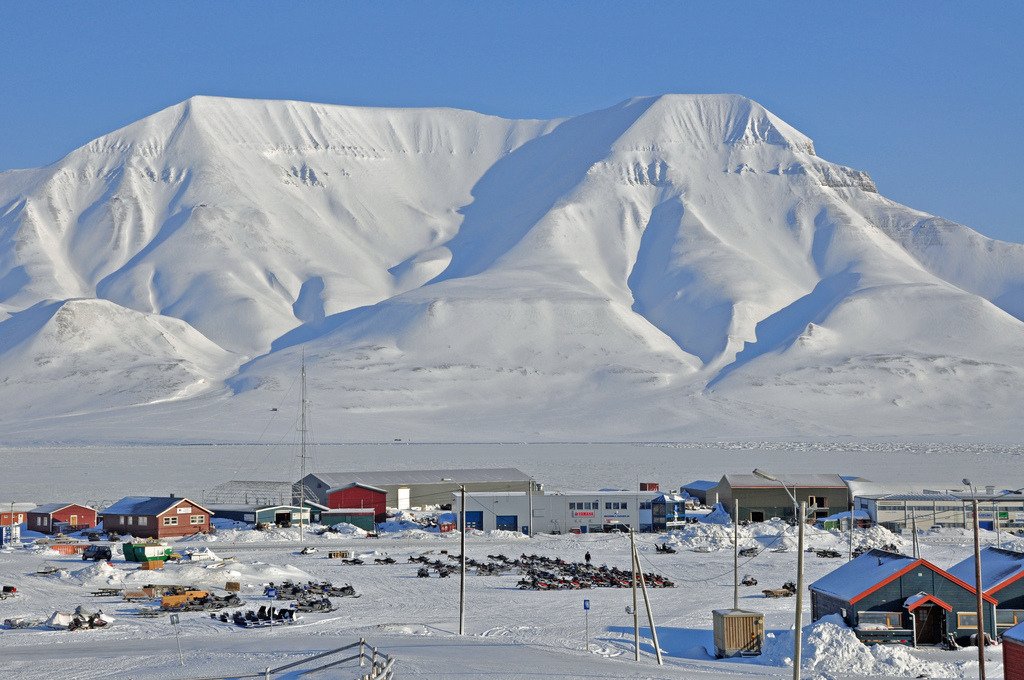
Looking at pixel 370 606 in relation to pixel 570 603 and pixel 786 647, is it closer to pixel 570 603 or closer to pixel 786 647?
pixel 570 603

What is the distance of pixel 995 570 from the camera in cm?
3622

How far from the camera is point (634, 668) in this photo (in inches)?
1123

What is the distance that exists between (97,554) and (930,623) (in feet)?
103

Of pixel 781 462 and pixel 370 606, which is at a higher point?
pixel 781 462

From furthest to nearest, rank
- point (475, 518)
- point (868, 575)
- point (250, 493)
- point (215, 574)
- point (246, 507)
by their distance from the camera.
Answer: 1. point (250, 493)
2. point (246, 507)
3. point (475, 518)
4. point (215, 574)
5. point (868, 575)

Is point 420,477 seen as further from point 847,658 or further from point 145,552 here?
point 847,658

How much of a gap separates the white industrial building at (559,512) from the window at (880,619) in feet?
114

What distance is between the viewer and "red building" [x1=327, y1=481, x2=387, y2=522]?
7400cm

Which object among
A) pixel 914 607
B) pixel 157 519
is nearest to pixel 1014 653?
pixel 914 607

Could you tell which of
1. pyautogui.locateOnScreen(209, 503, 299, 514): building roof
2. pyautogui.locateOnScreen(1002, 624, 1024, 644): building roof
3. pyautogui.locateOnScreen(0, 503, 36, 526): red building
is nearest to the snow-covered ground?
pyautogui.locateOnScreen(1002, 624, 1024, 644): building roof

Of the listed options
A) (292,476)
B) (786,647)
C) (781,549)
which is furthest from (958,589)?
(292,476)

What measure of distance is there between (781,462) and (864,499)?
2378 inches

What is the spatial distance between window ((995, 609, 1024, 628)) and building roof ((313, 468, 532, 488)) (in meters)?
46.3

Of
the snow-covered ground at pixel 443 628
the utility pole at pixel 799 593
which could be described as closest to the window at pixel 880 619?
the snow-covered ground at pixel 443 628
